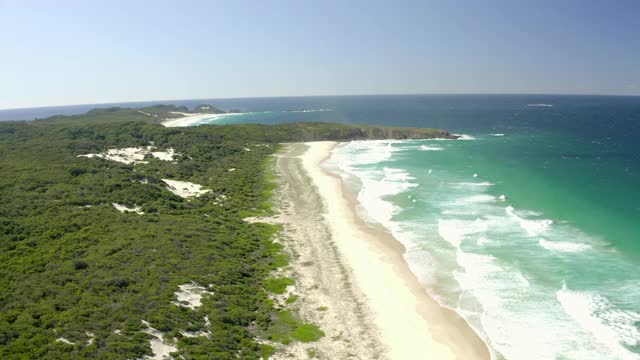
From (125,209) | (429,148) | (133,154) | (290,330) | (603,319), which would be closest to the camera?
(290,330)

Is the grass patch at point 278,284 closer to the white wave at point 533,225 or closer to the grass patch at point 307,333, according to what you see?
the grass patch at point 307,333

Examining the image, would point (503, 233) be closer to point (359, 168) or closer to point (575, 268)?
point (575, 268)

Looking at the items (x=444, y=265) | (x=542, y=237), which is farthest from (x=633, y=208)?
(x=444, y=265)

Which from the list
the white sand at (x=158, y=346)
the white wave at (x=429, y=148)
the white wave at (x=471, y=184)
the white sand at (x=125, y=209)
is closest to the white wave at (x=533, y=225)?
the white wave at (x=471, y=184)

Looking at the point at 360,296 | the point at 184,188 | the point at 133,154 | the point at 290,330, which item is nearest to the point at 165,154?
the point at 133,154

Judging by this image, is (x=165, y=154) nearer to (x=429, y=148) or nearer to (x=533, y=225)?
(x=429, y=148)
